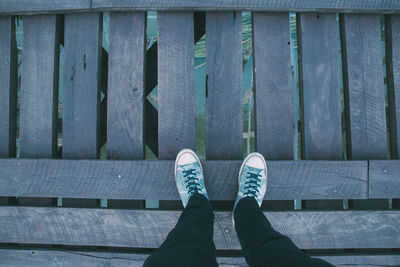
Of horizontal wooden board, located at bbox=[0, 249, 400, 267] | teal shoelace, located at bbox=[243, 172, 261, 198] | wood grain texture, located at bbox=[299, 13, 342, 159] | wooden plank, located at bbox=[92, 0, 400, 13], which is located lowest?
horizontal wooden board, located at bbox=[0, 249, 400, 267]

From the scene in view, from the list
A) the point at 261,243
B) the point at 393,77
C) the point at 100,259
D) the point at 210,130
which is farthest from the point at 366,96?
the point at 100,259

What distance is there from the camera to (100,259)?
4.81 feet

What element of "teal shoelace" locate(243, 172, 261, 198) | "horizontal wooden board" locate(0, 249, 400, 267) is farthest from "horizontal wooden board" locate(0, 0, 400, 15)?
"horizontal wooden board" locate(0, 249, 400, 267)

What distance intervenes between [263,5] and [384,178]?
115cm

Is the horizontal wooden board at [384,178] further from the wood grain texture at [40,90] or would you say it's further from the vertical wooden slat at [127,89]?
the wood grain texture at [40,90]

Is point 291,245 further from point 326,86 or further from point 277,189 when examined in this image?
point 326,86

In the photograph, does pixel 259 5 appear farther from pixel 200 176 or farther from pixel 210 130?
pixel 200 176

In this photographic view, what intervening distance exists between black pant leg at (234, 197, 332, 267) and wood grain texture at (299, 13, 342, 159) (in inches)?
17.8

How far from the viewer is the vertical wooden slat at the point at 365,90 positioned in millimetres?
1455

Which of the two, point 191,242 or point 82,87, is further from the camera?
point 82,87

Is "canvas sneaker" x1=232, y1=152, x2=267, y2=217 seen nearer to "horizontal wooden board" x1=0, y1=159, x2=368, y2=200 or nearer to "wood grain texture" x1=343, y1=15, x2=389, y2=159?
"horizontal wooden board" x1=0, y1=159, x2=368, y2=200

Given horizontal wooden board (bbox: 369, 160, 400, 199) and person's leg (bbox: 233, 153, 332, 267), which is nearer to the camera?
person's leg (bbox: 233, 153, 332, 267)

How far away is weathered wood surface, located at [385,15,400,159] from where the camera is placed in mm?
1473

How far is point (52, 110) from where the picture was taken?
148 cm
